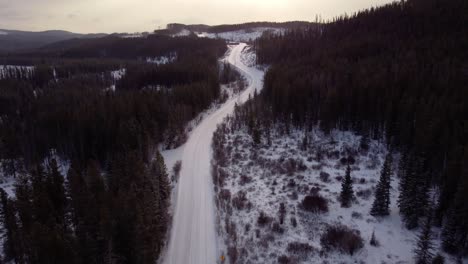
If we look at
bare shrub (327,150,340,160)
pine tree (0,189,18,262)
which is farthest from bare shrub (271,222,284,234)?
pine tree (0,189,18,262)

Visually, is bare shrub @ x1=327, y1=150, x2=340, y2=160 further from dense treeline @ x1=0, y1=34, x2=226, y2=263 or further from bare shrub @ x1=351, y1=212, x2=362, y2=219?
dense treeline @ x1=0, y1=34, x2=226, y2=263

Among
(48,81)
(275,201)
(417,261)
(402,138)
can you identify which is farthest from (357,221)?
(48,81)

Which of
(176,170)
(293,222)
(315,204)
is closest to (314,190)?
(315,204)

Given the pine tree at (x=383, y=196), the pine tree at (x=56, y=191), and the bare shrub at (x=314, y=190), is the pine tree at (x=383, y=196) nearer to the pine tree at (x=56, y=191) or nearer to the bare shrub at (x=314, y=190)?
the bare shrub at (x=314, y=190)

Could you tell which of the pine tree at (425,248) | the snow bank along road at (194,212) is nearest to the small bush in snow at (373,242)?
the pine tree at (425,248)

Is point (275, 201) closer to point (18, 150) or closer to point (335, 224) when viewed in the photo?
point (335, 224)

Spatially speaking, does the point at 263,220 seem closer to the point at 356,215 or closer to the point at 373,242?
the point at 356,215

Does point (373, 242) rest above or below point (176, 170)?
below
